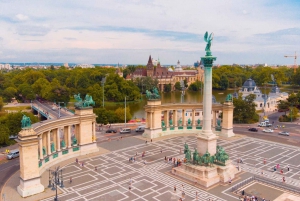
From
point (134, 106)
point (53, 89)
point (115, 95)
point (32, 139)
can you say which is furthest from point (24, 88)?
point (32, 139)

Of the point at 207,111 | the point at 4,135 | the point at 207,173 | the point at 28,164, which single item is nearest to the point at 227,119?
the point at 207,111

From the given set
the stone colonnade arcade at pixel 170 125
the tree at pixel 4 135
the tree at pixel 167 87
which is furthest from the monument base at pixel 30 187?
the tree at pixel 167 87

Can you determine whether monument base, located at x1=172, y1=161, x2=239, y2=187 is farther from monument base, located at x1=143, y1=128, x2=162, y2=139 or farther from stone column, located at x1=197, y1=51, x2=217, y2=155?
monument base, located at x1=143, y1=128, x2=162, y2=139

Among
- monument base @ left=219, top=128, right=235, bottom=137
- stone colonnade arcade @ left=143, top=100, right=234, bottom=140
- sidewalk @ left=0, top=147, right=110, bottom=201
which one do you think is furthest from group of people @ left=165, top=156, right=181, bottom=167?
monument base @ left=219, top=128, right=235, bottom=137

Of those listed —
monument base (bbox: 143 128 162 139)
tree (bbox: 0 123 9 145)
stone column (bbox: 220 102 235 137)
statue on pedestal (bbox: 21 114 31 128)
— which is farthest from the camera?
stone column (bbox: 220 102 235 137)

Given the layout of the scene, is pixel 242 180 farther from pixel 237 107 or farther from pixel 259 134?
pixel 237 107

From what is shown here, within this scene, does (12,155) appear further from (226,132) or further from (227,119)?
(227,119)
